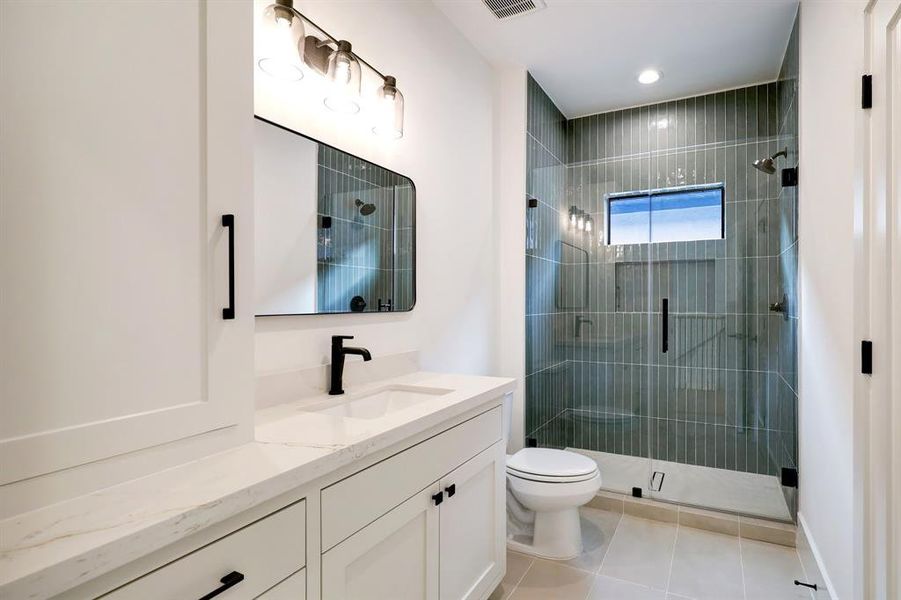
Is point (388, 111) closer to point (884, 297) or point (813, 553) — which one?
point (884, 297)

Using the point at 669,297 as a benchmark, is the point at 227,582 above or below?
below

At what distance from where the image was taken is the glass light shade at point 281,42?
143cm

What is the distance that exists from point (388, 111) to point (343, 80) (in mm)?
305

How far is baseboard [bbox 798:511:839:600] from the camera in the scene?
1786 millimetres

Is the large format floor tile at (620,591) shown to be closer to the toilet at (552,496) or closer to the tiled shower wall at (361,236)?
the toilet at (552,496)

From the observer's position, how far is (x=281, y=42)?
145 centimetres

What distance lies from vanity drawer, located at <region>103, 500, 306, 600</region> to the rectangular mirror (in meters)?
0.72

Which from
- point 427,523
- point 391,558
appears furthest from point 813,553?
point 391,558

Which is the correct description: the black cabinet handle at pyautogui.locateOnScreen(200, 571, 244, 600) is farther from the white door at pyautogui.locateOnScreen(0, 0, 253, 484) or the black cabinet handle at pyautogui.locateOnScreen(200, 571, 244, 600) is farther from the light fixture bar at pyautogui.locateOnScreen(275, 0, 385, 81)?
the light fixture bar at pyautogui.locateOnScreen(275, 0, 385, 81)

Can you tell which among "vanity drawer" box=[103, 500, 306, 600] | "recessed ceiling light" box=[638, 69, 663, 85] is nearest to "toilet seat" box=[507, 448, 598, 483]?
"vanity drawer" box=[103, 500, 306, 600]

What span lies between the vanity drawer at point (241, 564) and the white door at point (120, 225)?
0.71ft

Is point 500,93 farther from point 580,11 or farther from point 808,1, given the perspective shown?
point 808,1

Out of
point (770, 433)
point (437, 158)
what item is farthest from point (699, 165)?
point (437, 158)

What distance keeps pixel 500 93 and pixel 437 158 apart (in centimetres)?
95
